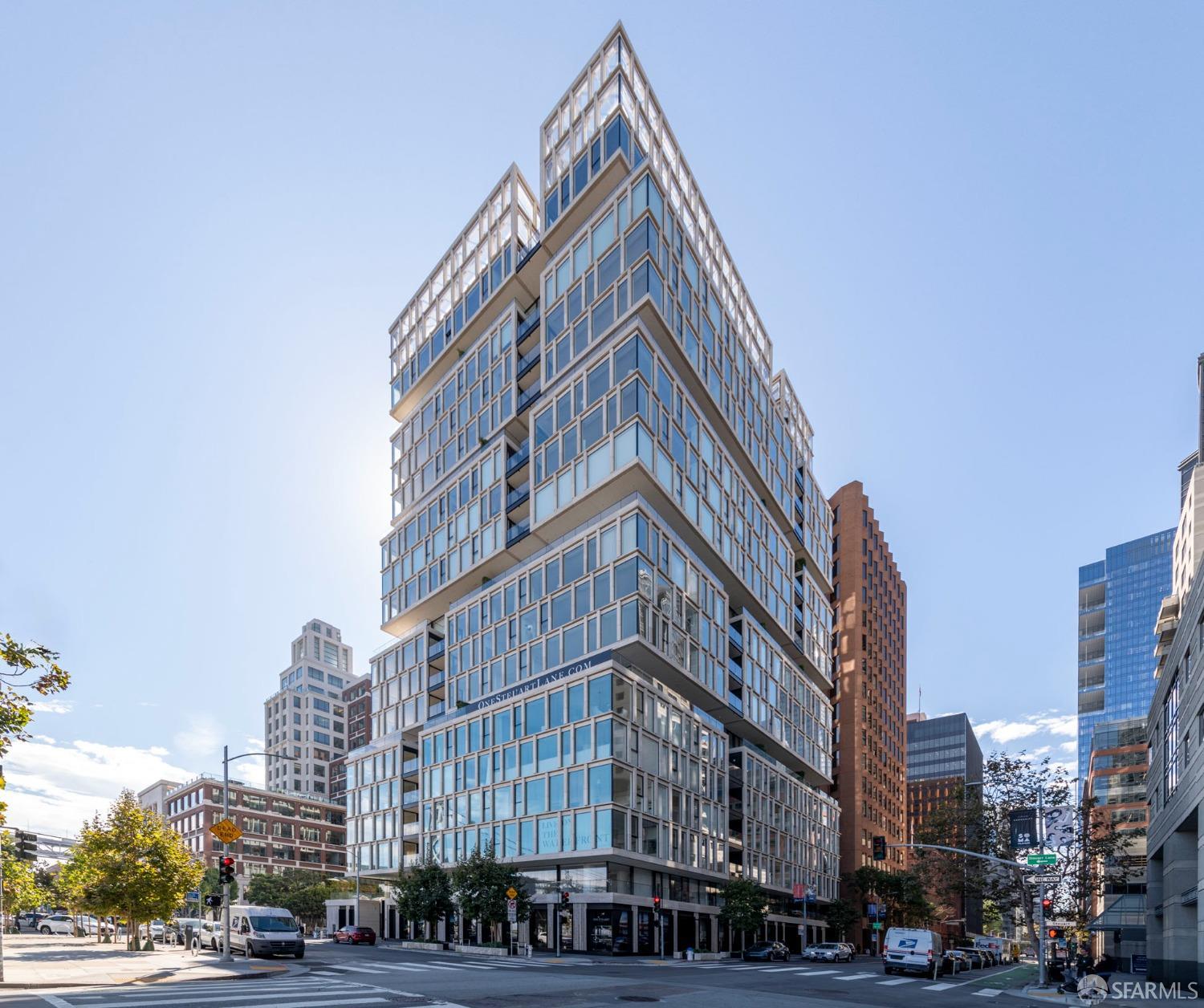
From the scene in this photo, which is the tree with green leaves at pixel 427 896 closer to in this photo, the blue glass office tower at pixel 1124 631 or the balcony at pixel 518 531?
the balcony at pixel 518 531

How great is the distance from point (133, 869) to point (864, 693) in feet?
305

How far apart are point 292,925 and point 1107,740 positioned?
11076 centimetres

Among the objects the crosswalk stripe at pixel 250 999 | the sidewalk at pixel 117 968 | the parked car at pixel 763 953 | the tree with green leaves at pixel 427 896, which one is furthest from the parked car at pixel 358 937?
the crosswalk stripe at pixel 250 999

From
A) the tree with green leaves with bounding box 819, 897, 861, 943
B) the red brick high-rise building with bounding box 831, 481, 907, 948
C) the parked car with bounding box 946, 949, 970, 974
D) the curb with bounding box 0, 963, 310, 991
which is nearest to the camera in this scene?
the curb with bounding box 0, 963, 310, 991

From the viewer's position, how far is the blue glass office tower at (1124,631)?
16225cm

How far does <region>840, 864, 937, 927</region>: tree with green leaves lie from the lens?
94.8 metres

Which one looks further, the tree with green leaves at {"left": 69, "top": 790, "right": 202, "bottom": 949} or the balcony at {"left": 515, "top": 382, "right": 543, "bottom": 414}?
the balcony at {"left": 515, "top": 382, "right": 543, "bottom": 414}

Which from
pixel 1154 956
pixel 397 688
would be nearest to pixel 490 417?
pixel 397 688

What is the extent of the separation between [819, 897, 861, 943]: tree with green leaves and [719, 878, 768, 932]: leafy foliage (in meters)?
33.0

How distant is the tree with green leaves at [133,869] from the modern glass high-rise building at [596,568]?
23.0 metres

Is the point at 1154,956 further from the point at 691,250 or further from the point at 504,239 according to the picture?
the point at 504,239

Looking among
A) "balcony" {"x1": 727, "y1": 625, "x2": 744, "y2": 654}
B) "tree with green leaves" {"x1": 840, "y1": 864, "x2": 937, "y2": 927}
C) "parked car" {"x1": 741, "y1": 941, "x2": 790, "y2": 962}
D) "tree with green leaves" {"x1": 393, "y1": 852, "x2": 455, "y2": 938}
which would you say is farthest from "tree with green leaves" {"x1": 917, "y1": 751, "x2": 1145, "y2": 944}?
"tree with green leaves" {"x1": 840, "y1": 864, "x2": 937, "y2": 927}

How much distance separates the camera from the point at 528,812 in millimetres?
60125

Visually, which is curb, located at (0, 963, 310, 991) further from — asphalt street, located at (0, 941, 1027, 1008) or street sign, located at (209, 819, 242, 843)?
street sign, located at (209, 819, 242, 843)
